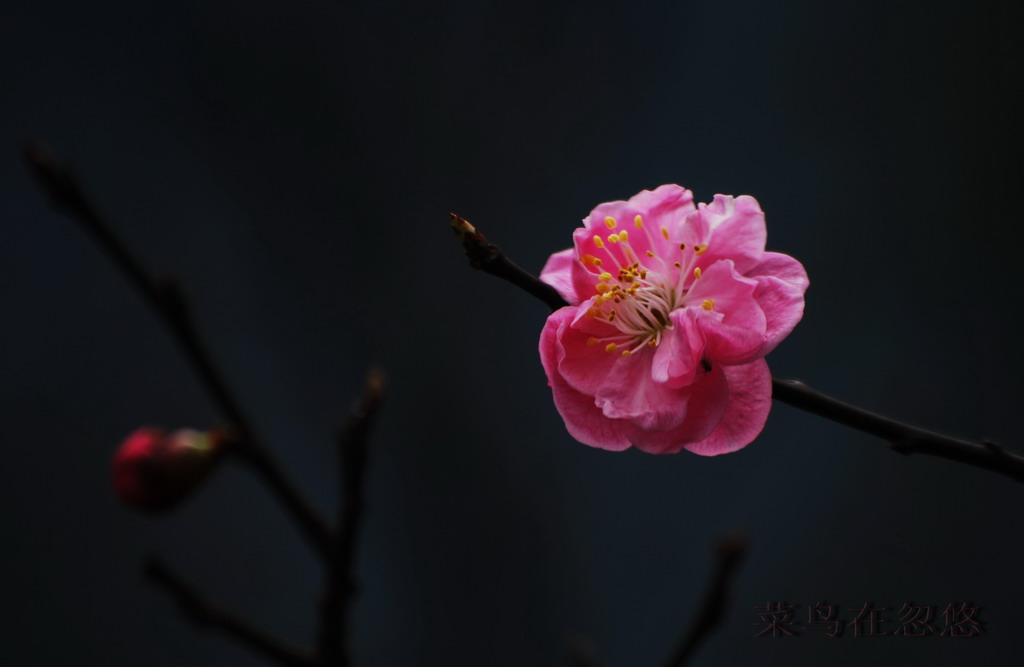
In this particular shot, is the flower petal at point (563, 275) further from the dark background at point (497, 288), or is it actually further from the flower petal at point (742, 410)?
the dark background at point (497, 288)

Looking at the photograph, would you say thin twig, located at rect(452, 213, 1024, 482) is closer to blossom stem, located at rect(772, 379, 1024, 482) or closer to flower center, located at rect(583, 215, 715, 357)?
blossom stem, located at rect(772, 379, 1024, 482)

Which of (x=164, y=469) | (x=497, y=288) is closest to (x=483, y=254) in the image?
(x=164, y=469)

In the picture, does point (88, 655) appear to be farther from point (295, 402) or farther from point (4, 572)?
point (295, 402)

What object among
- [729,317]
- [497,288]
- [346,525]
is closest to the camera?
[346,525]

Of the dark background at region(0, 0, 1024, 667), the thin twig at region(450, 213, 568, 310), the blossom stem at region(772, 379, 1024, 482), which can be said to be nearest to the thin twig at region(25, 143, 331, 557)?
the thin twig at region(450, 213, 568, 310)

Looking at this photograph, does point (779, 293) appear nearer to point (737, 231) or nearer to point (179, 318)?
point (737, 231)

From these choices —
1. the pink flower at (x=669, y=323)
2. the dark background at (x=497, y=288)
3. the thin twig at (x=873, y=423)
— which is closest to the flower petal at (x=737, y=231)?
the pink flower at (x=669, y=323)
